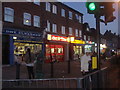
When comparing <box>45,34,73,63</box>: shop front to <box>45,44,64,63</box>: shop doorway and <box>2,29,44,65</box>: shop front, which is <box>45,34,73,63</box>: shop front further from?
<box>2,29,44,65</box>: shop front

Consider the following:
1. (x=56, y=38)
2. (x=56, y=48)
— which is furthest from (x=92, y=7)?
(x=56, y=48)

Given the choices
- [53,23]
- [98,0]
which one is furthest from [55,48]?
[98,0]

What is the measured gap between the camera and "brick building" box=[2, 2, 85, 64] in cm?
2067

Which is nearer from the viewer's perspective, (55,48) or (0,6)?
(0,6)

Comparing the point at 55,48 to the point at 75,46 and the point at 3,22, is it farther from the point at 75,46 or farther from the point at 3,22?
the point at 3,22

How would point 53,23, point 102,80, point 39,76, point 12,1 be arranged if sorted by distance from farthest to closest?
point 53,23
point 12,1
point 39,76
point 102,80

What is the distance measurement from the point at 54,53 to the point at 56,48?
110 centimetres

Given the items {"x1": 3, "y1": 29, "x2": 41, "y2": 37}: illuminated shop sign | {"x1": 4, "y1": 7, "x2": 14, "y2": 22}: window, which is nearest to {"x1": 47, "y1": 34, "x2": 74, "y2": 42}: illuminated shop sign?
{"x1": 3, "y1": 29, "x2": 41, "y2": 37}: illuminated shop sign

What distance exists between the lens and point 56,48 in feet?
97.6

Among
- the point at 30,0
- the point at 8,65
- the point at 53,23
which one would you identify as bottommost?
the point at 8,65

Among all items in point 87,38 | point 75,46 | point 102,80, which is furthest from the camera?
point 87,38

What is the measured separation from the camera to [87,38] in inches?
1663

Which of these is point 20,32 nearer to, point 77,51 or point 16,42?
point 16,42

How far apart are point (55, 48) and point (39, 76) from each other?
19.0 meters
